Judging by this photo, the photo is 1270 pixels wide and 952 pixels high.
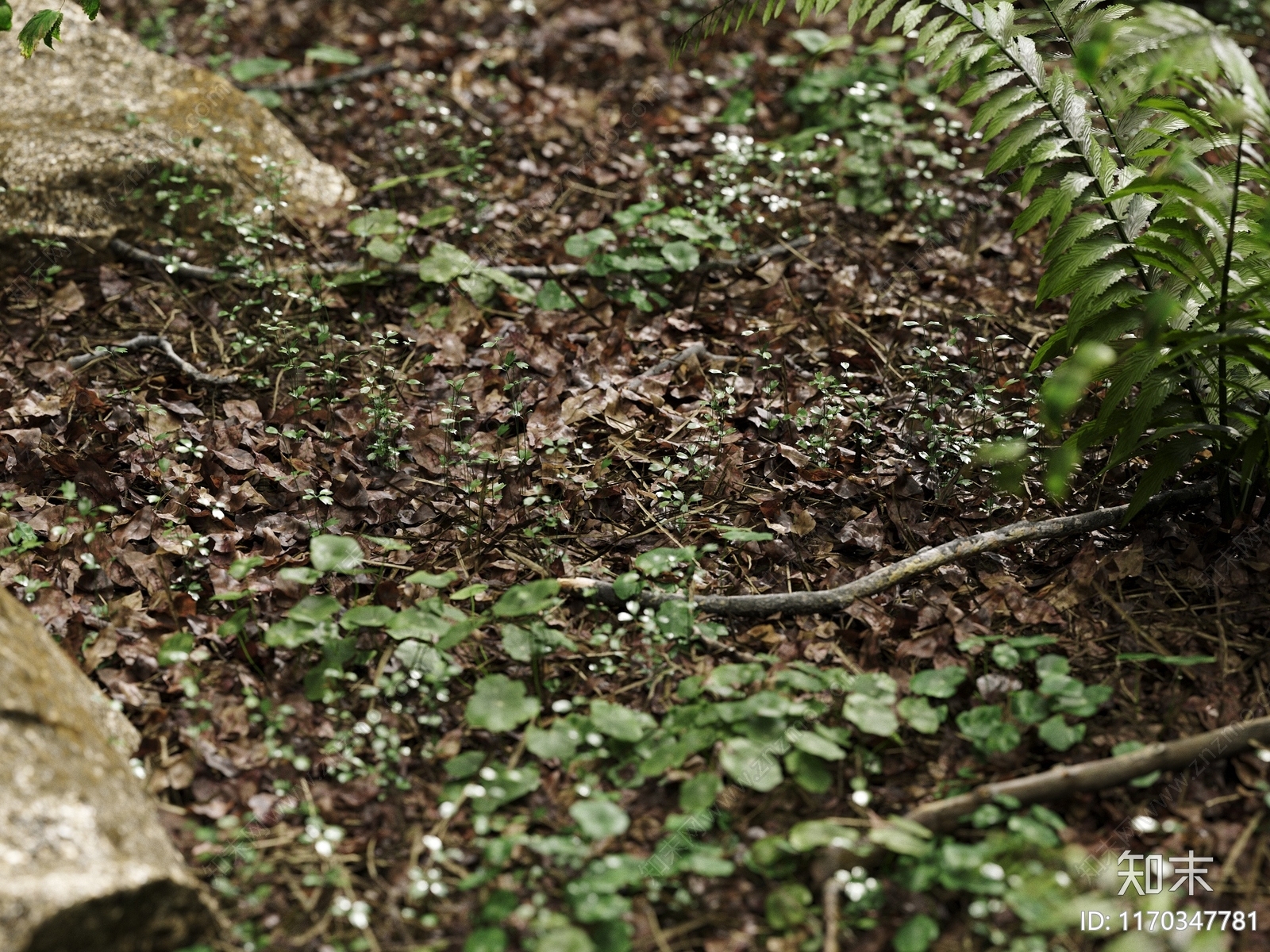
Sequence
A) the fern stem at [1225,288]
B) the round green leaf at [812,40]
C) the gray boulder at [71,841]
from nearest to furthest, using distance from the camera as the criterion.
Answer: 1. the gray boulder at [71,841]
2. the fern stem at [1225,288]
3. the round green leaf at [812,40]

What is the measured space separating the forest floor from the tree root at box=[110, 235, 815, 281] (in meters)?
0.04

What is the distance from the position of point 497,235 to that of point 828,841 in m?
2.99

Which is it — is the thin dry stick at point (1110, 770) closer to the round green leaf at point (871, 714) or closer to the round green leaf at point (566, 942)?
the round green leaf at point (871, 714)

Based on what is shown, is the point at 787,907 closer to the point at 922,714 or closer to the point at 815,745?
the point at 815,745

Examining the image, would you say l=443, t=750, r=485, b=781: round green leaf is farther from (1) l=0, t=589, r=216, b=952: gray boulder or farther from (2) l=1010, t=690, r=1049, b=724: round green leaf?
(2) l=1010, t=690, r=1049, b=724: round green leaf

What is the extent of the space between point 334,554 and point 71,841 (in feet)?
3.14

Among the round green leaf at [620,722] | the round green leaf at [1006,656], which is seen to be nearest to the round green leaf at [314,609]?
the round green leaf at [620,722]

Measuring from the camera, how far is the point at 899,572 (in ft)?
9.65

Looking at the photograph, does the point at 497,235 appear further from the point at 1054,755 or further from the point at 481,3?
the point at 1054,755

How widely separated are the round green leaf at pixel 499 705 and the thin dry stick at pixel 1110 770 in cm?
92

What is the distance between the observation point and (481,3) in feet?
19.5

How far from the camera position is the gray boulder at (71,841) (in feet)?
5.98

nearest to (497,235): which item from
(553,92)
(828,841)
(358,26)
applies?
(553,92)

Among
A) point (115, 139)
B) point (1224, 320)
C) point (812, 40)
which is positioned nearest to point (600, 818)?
point (1224, 320)
